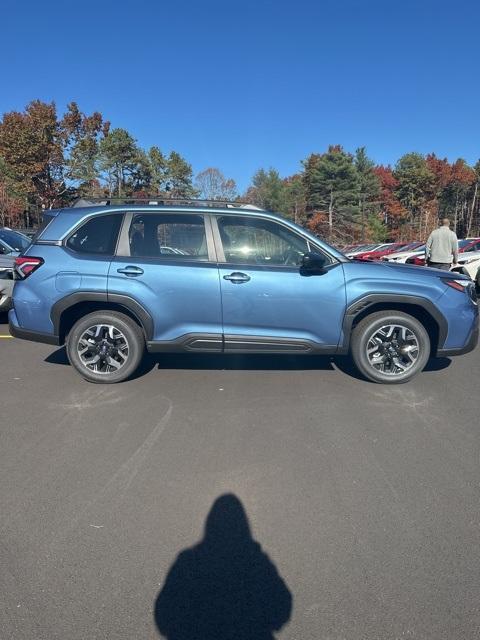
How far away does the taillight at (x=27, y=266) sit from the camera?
458 cm

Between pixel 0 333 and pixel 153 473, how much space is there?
216 inches

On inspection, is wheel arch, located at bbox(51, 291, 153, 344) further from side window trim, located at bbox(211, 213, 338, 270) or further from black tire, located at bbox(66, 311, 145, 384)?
side window trim, located at bbox(211, 213, 338, 270)

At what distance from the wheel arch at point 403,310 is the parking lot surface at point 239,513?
1.94 ft

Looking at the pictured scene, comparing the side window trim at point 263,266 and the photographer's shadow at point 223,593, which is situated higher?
the side window trim at point 263,266

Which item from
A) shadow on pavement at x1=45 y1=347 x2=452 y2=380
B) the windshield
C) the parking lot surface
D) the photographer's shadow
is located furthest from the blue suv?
the windshield

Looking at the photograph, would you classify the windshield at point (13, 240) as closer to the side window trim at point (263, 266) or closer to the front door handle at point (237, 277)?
the side window trim at point (263, 266)

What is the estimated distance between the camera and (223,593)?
2.01 metres

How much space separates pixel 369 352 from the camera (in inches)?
186

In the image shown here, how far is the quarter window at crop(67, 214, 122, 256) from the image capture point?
4652mm

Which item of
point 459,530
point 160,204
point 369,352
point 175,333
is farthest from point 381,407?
point 160,204

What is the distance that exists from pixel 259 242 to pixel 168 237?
0.96 m

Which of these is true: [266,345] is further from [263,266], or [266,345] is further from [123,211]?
[123,211]

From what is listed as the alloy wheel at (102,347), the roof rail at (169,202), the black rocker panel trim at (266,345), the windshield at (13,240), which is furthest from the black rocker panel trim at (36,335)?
the windshield at (13,240)

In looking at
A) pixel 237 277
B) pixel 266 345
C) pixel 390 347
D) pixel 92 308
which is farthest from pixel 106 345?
pixel 390 347
